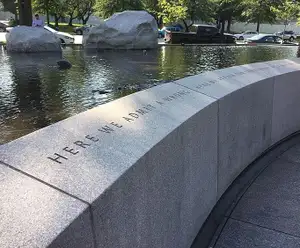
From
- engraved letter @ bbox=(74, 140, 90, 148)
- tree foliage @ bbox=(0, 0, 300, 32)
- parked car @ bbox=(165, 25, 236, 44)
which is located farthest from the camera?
tree foliage @ bbox=(0, 0, 300, 32)

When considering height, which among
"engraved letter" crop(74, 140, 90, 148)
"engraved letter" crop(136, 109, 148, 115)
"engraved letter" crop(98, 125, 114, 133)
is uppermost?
"engraved letter" crop(136, 109, 148, 115)

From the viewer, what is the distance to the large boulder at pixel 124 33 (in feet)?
64.7

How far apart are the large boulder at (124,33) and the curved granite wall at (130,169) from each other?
15992 mm

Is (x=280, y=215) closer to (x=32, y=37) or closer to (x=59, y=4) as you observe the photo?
(x=32, y=37)

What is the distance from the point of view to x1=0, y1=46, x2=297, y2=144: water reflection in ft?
21.7

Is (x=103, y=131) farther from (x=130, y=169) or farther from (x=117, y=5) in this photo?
(x=117, y=5)

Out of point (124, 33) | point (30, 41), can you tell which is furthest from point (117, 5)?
point (30, 41)

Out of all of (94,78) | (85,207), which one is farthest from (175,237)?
(94,78)

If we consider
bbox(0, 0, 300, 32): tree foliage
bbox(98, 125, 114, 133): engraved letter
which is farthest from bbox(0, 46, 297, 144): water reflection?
bbox(0, 0, 300, 32): tree foliage

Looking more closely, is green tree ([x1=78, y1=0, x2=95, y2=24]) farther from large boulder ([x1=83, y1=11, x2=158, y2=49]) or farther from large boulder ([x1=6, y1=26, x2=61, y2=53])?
large boulder ([x1=6, y1=26, x2=61, y2=53])

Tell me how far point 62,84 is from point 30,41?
821cm

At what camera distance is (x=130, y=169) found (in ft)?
6.91

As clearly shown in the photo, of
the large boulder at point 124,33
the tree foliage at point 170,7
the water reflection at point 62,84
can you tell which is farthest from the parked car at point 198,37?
the water reflection at point 62,84

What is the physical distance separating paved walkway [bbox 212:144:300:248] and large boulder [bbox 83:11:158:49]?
16205mm
